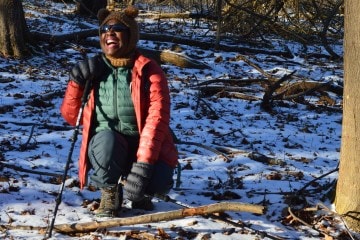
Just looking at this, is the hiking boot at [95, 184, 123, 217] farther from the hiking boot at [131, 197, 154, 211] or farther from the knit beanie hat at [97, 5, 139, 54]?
the knit beanie hat at [97, 5, 139, 54]

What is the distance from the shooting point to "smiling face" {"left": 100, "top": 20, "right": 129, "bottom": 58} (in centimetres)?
366

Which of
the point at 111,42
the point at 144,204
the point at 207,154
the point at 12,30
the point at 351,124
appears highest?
the point at 111,42

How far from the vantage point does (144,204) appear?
392 centimetres

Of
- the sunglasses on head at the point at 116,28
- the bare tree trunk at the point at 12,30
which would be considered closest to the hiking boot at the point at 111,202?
the sunglasses on head at the point at 116,28

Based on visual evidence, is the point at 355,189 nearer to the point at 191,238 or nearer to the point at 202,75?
the point at 191,238

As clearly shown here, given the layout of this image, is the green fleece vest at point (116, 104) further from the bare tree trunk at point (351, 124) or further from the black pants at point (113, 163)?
the bare tree trunk at point (351, 124)

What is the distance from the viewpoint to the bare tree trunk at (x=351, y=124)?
3.54 m

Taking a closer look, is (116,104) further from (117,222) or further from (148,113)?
(117,222)

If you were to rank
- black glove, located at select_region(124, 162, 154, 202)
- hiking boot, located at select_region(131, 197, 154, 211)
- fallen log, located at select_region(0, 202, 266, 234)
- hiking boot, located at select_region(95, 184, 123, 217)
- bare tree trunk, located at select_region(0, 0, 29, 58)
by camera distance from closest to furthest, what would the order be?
1. fallen log, located at select_region(0, 202, 266, 234)
2. black glove, located at select_region(124, 162, 154, 202)
3. hiking boot, located at select_region(95, 184, 123, 217)
4. hiking boot, located at select_region(131, 197, 154, 211)
5. bare tree trunk, located at select_region(0, 0, 29, 58)

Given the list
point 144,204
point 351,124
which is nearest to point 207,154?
point 144,204

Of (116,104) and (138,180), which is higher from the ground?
(116,104)

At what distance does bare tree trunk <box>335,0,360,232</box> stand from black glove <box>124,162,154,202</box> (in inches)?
53.5

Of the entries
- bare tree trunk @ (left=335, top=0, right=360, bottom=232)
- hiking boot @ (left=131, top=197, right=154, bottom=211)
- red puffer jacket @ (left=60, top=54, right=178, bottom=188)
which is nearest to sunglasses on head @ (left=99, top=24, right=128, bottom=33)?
red puffer jacket @ (left=60, top=54, right=178, bottom=188)

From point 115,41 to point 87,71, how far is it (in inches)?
11.2
